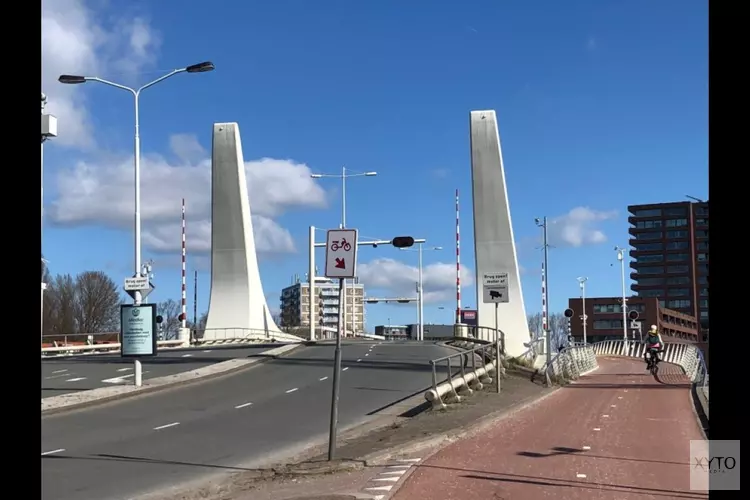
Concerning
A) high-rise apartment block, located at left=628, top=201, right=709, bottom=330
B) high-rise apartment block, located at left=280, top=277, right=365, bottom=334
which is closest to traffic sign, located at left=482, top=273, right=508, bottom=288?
high-rise apartment block, located at left=628, top=201, right=709, bottom=330

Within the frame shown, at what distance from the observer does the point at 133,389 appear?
21.1 metres

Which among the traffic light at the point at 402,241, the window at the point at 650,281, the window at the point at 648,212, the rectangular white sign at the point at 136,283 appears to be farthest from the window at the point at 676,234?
the rectangular white sign at the point at 136,283

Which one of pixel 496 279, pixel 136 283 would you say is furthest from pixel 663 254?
pixel 136 283

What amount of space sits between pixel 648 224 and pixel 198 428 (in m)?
87.0

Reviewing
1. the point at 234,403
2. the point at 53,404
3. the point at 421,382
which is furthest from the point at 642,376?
the point at 53,404

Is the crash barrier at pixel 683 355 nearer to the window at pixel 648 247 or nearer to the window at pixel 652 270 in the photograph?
the window at pixel 648 247

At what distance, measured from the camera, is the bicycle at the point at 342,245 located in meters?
10.4

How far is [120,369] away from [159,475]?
2066cm

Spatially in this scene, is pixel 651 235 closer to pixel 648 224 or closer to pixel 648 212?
pixel 648 224

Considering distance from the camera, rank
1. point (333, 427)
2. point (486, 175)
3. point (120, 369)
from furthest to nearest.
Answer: point (486, 175), point (120, 369), point (333, 427)

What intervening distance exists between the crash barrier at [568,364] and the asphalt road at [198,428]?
3824mm

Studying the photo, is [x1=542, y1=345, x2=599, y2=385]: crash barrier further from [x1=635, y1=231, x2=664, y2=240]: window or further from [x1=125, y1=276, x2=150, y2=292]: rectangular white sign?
[x1=635, y1=231, x2=664, y2=240]: window
